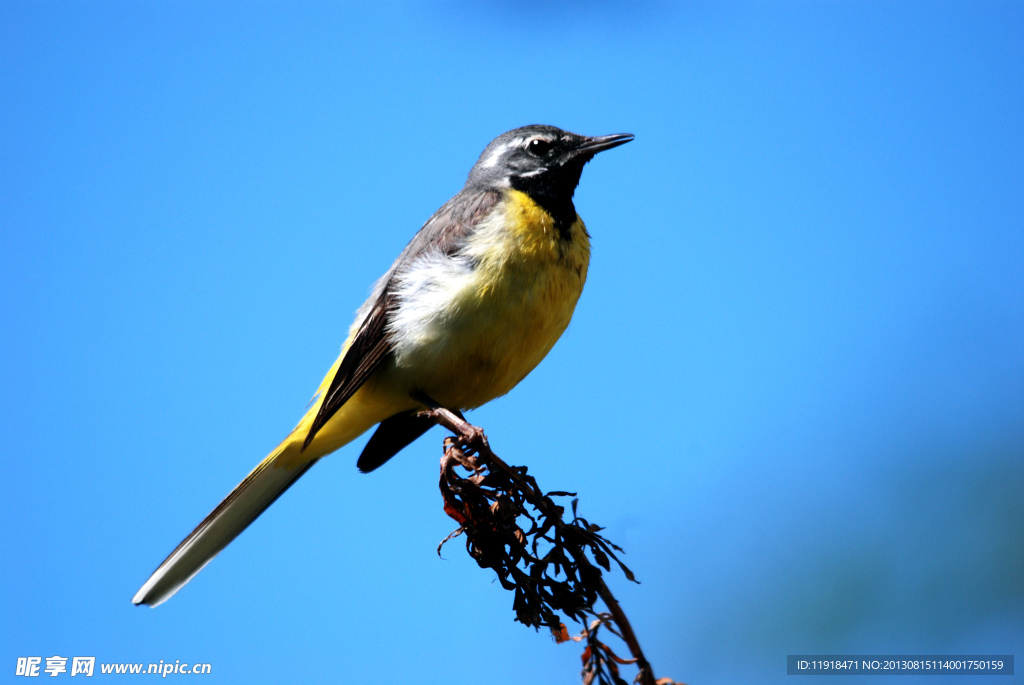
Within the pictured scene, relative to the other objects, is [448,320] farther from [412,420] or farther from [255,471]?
[255,471]

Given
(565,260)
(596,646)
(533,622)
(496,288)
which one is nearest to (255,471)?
(496,288)

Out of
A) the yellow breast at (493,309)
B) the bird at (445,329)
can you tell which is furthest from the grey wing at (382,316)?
the yellow breast at (493,309)

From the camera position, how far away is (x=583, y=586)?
2.67 meters

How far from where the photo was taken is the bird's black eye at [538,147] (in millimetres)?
5484

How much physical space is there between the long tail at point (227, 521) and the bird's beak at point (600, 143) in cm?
268

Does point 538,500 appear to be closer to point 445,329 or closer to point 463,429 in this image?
point 463,429

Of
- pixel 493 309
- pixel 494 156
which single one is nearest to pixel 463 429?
pixel 493 309

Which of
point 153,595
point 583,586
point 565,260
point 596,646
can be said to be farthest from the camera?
point 565,260

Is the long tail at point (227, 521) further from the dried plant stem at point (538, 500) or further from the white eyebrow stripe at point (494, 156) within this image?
the white eyebrow stripe at point (494, 156)

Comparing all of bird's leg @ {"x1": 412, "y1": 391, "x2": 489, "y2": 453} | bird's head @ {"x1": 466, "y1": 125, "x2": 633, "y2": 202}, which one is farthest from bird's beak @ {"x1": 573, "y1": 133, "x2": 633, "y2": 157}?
bird's leg @ {"x1": 412, "y1": 391, "x2": 489, "y2": 453}

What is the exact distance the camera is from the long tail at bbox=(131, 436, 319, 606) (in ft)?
14.6

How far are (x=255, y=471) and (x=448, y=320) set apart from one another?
5.10 feet

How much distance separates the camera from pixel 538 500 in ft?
9.37

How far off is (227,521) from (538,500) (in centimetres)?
260
